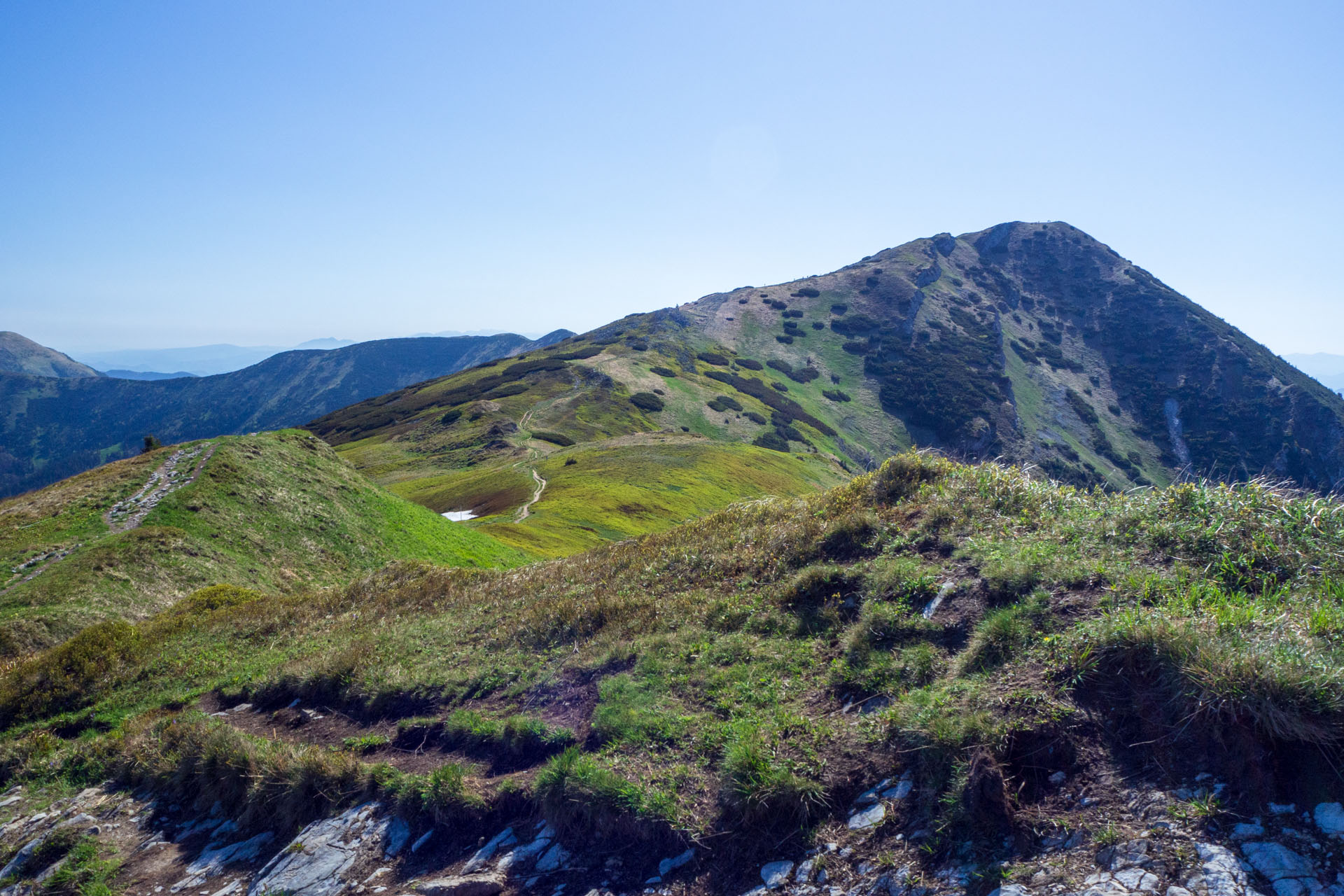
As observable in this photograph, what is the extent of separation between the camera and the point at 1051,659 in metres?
6.68

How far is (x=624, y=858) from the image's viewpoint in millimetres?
6711

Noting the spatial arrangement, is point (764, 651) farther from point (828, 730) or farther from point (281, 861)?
point (281, 861)

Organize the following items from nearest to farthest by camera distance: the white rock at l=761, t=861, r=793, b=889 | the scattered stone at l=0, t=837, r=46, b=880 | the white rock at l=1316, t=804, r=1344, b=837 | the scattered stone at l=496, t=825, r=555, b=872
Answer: the white rock at l=1316, t=804, r=1344, b=837, the white rock at l=761, t=861, r=793, b=889, the scattered stone at l=496, t=825, r=555, b=872, the scattered stone at l=0, t=837, r=46, b=880

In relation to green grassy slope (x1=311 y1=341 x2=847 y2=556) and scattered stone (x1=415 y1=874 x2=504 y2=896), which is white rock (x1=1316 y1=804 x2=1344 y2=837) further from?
green grassy slope (x1=311 y1=341 x2=847 y2=556)

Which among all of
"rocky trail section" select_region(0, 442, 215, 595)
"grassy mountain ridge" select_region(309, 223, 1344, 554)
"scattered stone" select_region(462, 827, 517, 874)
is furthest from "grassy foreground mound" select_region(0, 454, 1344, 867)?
"grassy mountain ridge" select_region(309, 223, 1344, 554)

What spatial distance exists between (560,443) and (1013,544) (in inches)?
2836

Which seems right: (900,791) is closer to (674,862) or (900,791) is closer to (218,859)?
(674,862)

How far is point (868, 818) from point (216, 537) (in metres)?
29.5

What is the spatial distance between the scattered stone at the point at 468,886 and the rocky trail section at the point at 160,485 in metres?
26.0

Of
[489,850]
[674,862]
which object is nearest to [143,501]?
[489,850]

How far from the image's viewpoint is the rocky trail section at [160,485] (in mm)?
25609

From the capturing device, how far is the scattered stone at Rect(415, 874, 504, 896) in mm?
6695

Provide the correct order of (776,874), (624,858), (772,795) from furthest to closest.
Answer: (624,858) → (772,795) → (776,874)

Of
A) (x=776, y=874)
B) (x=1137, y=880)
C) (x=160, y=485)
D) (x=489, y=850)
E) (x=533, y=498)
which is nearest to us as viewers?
(x=1137, y=880)
